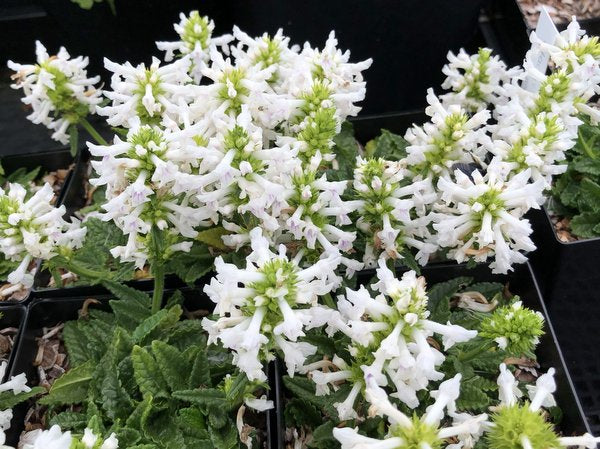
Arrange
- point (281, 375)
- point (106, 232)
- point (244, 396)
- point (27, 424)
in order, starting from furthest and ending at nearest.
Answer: point (106, 232) < point (27, 424) < point (281, 375) < point (244, 396)

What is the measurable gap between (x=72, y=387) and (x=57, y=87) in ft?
2.95

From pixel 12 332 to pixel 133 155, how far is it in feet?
3.39

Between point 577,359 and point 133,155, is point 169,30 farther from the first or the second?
point 577,359

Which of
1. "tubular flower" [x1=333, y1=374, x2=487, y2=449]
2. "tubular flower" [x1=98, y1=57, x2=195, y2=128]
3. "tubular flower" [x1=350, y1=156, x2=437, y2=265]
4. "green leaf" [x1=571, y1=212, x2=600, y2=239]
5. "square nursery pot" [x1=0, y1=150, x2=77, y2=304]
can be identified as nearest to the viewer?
"tubular flower" [x1=333, y1=374, x2=487, y2=449]

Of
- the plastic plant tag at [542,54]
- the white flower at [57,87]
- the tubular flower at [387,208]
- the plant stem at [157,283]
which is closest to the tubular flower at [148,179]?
the plant stem at [157,283]

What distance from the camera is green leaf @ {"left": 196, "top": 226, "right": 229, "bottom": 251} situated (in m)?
1.58

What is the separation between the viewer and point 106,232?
1910 millimetres

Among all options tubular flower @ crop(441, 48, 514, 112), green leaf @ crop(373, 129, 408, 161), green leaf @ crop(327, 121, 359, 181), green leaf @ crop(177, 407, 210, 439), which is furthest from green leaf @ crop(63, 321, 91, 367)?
tubular flower @ crop(441, 48, 514, 112)

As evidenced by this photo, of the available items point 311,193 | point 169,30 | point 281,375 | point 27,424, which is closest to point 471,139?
point 311,193

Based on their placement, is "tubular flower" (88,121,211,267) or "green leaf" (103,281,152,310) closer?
"tubular flower" (88,121,211,267)

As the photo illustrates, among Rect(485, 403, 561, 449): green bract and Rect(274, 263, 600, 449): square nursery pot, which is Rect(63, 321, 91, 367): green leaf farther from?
Rect(485, 403, 561, 449): green bract

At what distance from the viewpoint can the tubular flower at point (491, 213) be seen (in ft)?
4.19

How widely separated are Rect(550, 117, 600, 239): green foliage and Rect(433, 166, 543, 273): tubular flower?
0.73 meters

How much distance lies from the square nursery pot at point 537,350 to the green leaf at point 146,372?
0.31 m
